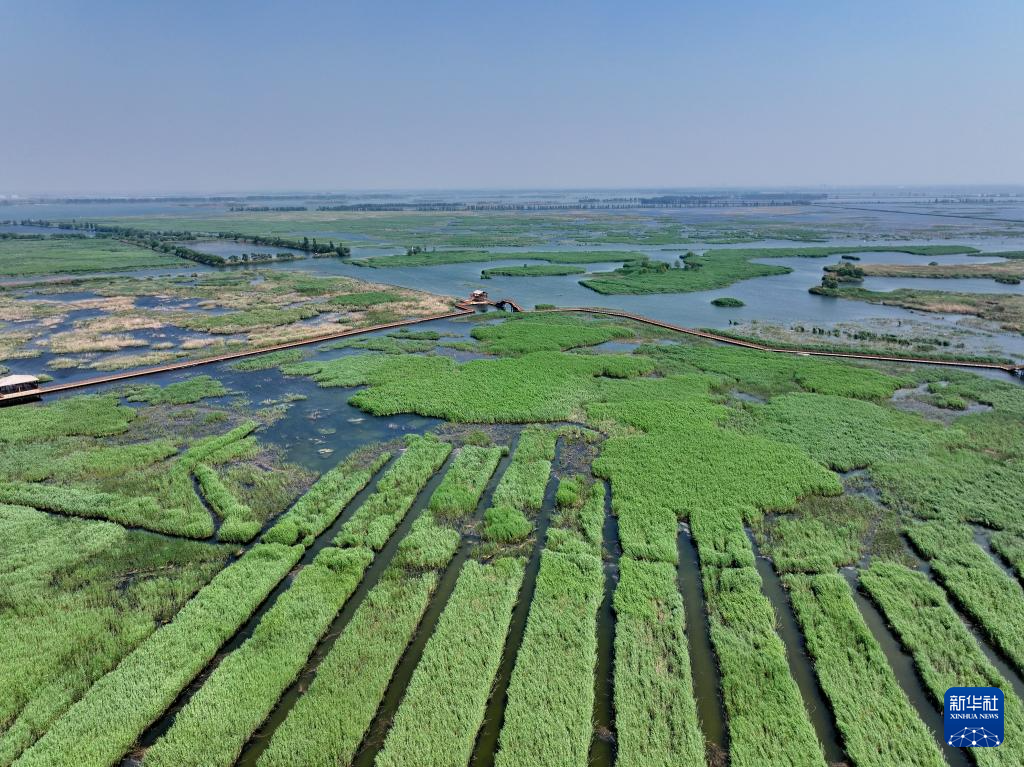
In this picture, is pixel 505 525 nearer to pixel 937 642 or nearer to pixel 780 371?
pixel 937 642

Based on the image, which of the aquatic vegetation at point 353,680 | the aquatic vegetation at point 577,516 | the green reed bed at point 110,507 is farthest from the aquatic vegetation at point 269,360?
the aquatic vegetation at point 353,680

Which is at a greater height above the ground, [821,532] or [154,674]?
[821,532]

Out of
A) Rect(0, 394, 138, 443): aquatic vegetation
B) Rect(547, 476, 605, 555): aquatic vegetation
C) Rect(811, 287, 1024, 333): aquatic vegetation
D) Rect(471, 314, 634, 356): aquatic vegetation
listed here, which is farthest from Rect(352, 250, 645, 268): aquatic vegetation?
Rect(547, 476, 605, 555): aquatic vegetation

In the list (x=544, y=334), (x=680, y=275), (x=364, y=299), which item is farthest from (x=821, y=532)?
(x=680, y=275)

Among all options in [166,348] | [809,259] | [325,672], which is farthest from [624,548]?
[809,259]

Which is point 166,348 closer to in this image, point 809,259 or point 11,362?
point 11,362

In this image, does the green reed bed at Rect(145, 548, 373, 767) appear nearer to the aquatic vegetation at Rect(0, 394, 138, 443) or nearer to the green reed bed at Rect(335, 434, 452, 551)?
the green reed bed at Rect(335, 434, 452, 551)
